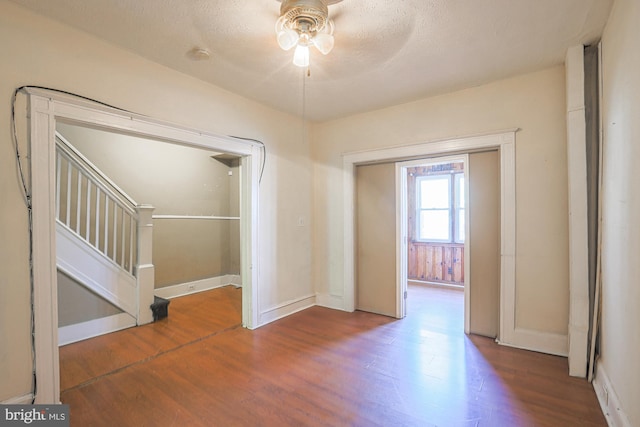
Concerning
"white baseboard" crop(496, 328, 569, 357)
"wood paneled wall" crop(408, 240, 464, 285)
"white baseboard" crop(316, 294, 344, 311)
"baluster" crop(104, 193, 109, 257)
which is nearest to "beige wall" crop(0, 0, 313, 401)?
"white baseboard" crop(316, 294, 344, 311)

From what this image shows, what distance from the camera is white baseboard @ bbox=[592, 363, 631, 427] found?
5.19 feet

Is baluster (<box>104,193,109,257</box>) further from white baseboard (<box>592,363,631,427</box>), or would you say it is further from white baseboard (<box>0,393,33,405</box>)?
white baseboard (<box>592,363,631,427</box>)

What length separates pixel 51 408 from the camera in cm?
183

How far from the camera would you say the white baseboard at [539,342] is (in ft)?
8.38

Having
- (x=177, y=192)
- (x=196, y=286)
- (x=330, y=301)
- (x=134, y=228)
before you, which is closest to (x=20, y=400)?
(x=134, y=228)

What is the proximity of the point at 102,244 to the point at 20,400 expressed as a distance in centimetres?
199

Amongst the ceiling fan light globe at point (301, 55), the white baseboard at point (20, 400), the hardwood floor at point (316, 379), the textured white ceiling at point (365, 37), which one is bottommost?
the hardwood floor at point (316, 379)

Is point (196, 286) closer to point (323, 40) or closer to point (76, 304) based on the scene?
point (76, 304)

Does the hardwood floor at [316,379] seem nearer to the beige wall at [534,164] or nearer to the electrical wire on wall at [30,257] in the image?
the electrical wire on wall at [30,257]

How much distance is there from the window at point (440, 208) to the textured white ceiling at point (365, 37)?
300 centimetres

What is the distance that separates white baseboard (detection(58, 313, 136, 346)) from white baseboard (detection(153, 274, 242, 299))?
0.87 metres

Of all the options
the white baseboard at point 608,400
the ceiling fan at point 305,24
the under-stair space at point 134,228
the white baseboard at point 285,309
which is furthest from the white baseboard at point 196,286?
the white baseboard at point 608,400

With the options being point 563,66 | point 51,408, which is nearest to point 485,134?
point 563,66

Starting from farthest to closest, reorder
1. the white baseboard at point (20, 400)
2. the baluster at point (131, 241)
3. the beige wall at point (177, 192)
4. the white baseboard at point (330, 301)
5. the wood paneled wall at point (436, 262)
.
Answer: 1. the wood paneled wall at point (436, 262)
2. the beige wall at point (177, 192)
3. the white baseboard at point (330, 301)
4. the baluster at point (131, 241)
5. the white baseboard at point (20, 400)
